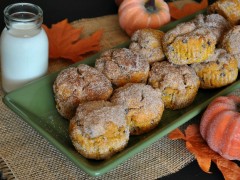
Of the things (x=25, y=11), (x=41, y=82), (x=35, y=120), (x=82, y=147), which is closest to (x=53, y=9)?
(x=25, y=11)

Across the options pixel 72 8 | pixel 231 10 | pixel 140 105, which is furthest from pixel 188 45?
pixel 72 8

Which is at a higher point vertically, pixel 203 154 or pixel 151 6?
pixel 151 6

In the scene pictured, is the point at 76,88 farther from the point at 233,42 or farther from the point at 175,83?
the point at 233,42

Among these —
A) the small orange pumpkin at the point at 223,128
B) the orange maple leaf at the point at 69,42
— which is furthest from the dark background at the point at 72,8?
the small orange pumpkin at the point at 223,128

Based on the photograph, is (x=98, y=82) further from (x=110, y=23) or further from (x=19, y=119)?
(x=110, y=23)

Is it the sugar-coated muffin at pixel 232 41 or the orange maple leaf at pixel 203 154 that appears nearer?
the orange maple leaf at pixel 203 154

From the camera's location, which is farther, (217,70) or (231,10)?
(231,10)

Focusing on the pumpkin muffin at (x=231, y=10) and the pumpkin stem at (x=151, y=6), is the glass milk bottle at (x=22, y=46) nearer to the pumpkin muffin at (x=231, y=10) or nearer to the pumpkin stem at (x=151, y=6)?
the pumpkin stem at (x=151, y=6)

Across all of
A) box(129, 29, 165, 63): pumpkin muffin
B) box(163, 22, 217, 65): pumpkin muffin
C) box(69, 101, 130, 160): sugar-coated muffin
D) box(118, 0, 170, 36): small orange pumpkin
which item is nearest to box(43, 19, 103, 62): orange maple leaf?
box(118, 0, 170, 36): small orange pumpkin
